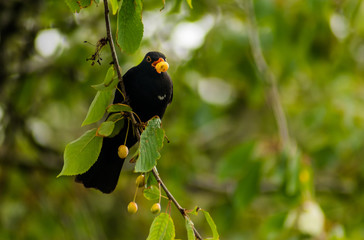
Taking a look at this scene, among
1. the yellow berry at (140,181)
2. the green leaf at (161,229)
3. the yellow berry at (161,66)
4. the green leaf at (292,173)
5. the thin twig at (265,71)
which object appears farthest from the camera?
the thin twig at (265,71)

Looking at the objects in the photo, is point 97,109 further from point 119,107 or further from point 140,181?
point 140,181

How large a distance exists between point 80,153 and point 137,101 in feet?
1.84

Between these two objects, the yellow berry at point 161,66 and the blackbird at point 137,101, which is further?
the blackbird at point 137,101

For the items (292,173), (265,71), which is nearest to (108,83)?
(292,173)

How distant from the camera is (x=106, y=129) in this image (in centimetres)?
177

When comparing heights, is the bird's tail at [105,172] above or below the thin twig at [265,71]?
below

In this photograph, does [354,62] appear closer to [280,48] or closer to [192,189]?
[280,48]

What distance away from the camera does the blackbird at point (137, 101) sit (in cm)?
228

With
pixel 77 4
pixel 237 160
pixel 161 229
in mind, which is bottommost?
pixel 161 229

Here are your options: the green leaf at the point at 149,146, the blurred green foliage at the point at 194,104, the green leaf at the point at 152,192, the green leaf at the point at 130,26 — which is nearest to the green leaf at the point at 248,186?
the blurred green foliage at the point at 194,104

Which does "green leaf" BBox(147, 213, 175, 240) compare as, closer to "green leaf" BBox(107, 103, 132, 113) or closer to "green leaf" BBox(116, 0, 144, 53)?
"green leaf" BBox(107, 103, 132, 113)

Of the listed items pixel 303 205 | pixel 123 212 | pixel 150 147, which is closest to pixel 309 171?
pixel 303 205

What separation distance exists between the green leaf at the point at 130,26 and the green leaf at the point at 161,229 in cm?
57

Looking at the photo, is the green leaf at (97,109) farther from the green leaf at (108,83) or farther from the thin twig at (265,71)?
the thin twig at (265,71)
